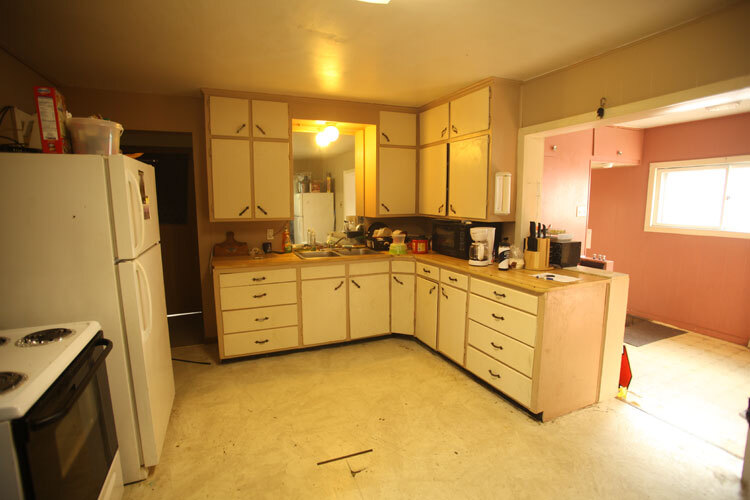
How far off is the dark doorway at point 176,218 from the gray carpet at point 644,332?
15.5ft

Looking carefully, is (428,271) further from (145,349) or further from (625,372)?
(145,349)

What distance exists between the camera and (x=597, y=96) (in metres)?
2.49

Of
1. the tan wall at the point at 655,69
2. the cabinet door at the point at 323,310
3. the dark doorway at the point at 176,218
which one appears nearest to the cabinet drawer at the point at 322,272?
the cabinet door at the point at 323,310

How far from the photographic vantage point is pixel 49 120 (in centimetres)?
169

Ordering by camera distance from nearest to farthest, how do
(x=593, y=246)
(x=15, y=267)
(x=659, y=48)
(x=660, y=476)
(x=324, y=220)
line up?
1. (x=15, y=267)
2. (x=660, y=476)
3. (x=659, y=48)
4. (x=324, y=220)
5. (x=593, y=246)

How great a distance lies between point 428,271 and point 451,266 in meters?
0.38

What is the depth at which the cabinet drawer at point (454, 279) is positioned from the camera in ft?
9.47

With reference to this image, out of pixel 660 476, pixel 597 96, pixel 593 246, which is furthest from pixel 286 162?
pixel 593 246

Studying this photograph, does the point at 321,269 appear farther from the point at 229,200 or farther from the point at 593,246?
the point at 593,246

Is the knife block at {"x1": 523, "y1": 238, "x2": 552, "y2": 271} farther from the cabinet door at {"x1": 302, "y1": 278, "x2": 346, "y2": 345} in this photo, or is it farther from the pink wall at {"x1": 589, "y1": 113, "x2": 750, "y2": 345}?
the pink wall at {"x1": 589, "y1": 113, "x2": 750, "y2": 345}

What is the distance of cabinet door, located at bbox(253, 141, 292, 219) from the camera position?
335cm

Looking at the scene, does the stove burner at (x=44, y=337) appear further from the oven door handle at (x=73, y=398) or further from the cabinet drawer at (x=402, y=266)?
the cabinet drawer at (x=402, y=266)

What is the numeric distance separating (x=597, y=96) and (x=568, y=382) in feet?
6.40

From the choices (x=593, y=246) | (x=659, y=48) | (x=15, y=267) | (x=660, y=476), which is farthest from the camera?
(x=593, y=246)
